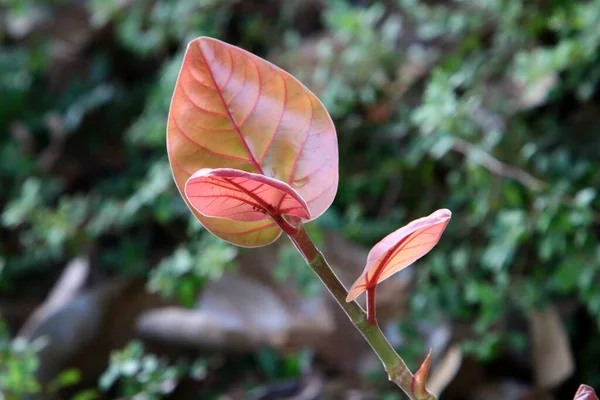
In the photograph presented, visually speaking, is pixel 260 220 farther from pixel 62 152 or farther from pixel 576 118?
pixel 62 152

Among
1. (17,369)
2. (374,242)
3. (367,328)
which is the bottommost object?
(374,242)

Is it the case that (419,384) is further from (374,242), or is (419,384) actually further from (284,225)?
(374,242)

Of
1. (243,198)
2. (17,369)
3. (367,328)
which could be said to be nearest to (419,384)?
(367,328)

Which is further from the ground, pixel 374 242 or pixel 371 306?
pixel 371 306

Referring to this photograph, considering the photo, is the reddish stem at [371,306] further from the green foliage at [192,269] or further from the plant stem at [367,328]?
the green foliage at [192,269]

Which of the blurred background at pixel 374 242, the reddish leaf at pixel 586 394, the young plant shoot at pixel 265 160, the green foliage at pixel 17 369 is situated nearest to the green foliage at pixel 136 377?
the blurred background at pixel 374 242

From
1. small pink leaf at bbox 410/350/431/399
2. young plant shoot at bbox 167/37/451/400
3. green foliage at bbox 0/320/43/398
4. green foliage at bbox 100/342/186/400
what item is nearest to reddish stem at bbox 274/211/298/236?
young plant shoot at bbox 167/37/451/400

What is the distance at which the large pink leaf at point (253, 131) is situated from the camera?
17.2 inches

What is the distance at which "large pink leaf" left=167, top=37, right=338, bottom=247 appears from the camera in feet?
1.44

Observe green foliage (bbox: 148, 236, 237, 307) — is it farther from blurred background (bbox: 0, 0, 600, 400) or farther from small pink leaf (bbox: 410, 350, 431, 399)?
small pink leaf (bbox: 410, 350, 431, 399)

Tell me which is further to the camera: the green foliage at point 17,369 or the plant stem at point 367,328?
the green foliage at point 17,369

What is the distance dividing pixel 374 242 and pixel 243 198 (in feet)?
2.48

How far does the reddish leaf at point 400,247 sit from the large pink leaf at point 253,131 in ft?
0.19

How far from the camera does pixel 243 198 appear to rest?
0.42 metres
